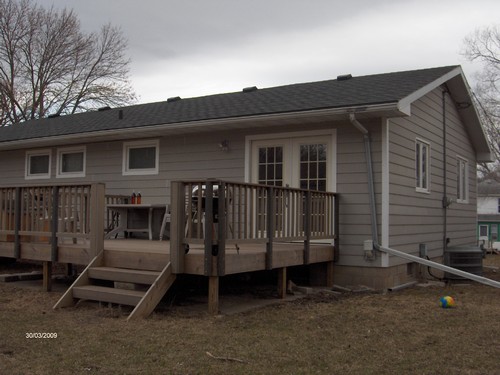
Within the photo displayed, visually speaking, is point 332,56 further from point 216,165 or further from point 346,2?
point 216,165

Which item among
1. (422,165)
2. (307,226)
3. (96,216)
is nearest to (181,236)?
(96,216)

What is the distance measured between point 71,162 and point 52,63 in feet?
54.0

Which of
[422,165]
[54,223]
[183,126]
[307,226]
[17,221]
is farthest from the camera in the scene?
[422,165]

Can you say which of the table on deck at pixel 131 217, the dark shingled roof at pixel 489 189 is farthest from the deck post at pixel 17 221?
the dark shingled roof at pixel 489 189

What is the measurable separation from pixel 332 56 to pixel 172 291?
8763 mm

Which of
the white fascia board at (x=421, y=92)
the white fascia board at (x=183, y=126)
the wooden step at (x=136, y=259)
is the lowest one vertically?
the wooden step at (x=136, y=259)

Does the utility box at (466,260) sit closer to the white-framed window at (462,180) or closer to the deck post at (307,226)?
the white-framed window at (462,180)

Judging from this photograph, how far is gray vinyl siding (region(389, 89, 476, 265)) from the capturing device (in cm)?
830

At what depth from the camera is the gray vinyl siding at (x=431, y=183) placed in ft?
27.2

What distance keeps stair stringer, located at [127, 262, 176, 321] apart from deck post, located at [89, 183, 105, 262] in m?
1.23

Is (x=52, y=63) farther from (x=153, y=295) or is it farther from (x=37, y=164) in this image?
(x=153, y=295)

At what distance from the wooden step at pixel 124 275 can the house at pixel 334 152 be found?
2.98 feet

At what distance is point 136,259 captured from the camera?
6.27 m

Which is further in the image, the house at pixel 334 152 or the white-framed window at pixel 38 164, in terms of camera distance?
the white-framed window at pixel 38 164
